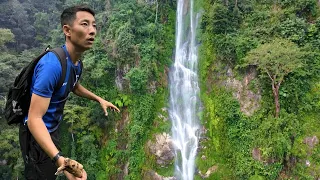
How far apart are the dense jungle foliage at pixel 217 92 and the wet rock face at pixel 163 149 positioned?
300mm

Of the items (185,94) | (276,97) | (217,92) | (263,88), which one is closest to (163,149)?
(185,94)

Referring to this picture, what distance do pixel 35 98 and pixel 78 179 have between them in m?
0.60

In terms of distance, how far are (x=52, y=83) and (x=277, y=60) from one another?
38.5 ft

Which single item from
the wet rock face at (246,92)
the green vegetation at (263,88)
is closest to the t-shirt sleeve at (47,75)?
the green vegetation at (263,88)

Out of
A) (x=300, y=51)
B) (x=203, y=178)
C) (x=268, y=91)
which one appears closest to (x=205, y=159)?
(x=203, y=178)

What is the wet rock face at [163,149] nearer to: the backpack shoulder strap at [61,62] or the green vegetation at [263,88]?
the green vegetation at [263,88]

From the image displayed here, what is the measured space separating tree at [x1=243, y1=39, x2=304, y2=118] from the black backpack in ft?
38.1

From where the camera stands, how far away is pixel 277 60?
11867 millimetres

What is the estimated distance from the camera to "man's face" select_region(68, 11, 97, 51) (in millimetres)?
1989

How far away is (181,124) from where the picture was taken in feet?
49.0

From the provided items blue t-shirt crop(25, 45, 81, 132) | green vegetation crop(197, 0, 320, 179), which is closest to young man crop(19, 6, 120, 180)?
blue t-shirt crop(25, 45, 81, 132)

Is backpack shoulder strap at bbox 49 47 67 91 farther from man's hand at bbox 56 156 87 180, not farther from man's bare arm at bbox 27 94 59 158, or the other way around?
man's hand at bbox 56 156 87 180

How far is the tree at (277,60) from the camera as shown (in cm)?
1181

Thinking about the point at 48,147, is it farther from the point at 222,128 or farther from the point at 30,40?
the point at 30,40
